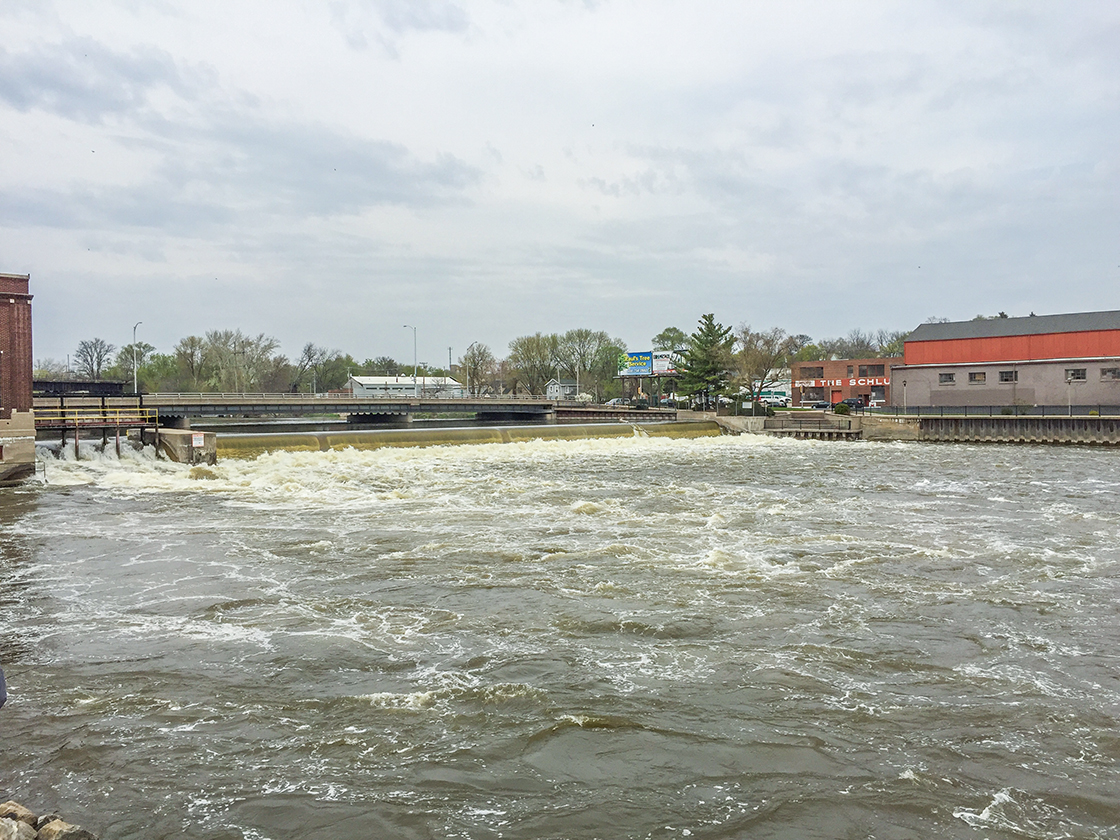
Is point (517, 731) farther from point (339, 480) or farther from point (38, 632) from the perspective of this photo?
point (339, 480)

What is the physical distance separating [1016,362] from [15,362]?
69946mm

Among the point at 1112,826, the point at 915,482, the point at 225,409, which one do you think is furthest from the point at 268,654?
the point at 225,409

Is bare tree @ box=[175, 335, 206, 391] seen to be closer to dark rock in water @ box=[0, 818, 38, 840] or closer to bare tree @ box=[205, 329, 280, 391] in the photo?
bare tree @ box=[205, 329, 280, 391]

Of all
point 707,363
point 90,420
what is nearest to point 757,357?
point 707,363

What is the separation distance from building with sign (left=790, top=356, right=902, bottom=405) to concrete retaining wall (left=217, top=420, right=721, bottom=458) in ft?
180

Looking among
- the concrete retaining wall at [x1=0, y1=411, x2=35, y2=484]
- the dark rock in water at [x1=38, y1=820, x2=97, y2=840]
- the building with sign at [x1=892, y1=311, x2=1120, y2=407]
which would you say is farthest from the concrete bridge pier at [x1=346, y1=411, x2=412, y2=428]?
the dark rock in water at [x1=38, y1=820, x2=97, y2=840]

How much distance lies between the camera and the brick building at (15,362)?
32344 mm

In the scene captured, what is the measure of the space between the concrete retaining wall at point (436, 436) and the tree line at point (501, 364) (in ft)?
67.4

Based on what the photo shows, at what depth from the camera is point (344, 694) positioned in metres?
9.70

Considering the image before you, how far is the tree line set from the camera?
274 feet

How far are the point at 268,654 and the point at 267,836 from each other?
15.7ft

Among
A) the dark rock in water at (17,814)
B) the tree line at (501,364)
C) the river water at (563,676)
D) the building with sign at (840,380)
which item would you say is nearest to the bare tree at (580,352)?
the tree line at (501,364)

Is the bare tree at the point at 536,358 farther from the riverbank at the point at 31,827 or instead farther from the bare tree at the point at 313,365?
the riverbank at the point at 31,827

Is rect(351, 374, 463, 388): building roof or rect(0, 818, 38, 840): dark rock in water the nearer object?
rect(0, 818, 38, 840): dark rock in water
